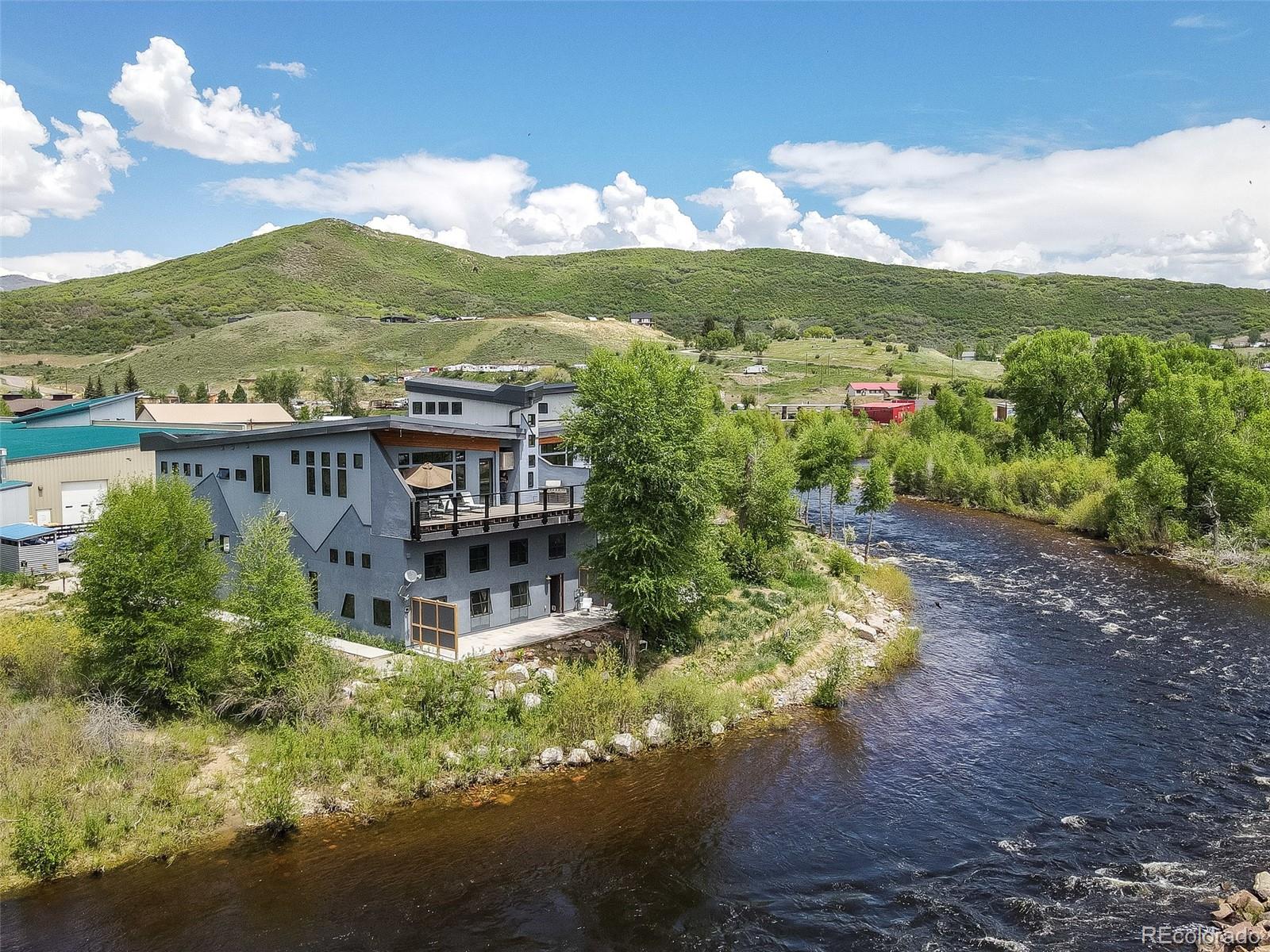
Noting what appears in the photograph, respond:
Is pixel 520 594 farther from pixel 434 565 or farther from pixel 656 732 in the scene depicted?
pixel 656 732

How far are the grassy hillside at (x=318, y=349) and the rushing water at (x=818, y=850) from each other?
8451 centimetres

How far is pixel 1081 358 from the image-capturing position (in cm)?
6875

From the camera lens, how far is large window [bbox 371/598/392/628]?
25.9 m

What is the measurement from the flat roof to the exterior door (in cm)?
517

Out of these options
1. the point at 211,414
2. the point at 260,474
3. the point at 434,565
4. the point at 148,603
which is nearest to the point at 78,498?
the point at 211,414

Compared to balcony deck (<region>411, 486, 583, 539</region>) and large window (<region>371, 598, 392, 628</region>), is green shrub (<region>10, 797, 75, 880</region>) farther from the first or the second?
balcony deck (<region>411, 486, 583, 539</region>)

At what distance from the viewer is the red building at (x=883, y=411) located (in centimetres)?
10044

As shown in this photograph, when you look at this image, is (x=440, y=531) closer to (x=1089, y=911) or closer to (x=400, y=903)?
(x=400, y=903)

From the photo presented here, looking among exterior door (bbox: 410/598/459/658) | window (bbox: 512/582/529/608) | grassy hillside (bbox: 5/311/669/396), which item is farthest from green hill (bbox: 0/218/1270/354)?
exterior door (bbox: 410/598/459/658)

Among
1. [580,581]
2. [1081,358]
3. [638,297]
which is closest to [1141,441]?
[1081,358]

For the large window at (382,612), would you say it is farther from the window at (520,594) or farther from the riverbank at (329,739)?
the window at (520,594)

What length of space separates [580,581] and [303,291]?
161m

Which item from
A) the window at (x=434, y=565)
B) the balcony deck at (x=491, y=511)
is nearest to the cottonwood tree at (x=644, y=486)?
the balcony deck at (x=491, y=511)

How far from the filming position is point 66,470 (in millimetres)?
45250
